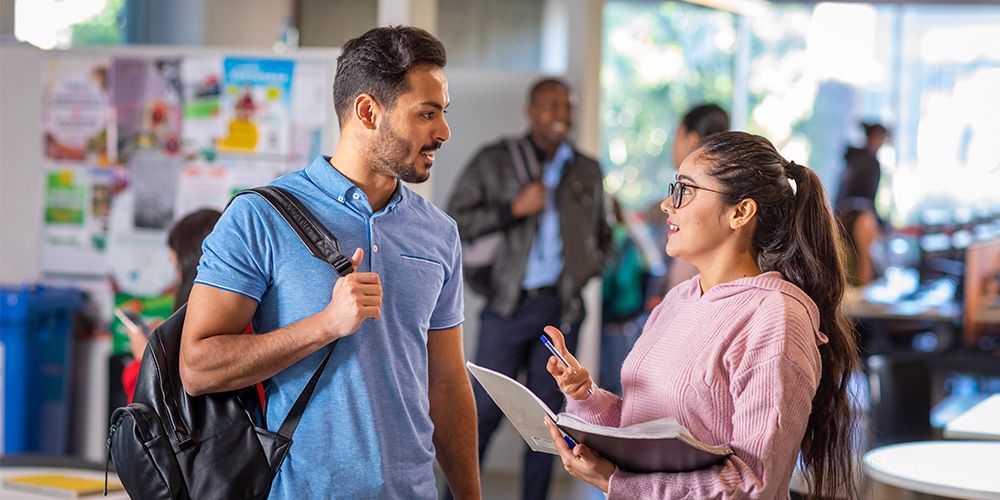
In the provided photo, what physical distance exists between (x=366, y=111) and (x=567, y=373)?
64 cm

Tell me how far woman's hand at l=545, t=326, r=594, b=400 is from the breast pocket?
0.24 meters

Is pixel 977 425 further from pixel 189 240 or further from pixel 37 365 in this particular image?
pixel 37 365

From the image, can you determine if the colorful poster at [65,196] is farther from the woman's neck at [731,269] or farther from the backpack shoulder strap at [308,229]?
the woman's neck at [731,269]

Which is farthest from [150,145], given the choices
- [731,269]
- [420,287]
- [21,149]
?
[731,269]

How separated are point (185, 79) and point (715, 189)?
3.67m

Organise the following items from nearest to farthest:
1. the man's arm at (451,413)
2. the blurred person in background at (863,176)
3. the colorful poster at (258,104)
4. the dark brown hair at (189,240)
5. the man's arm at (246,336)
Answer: the man's arm at (246,336), the man's arm at (451,413), the dark brown hair at (189,240), the colorful poster at (258,104), the blurred person in background at (863,176)

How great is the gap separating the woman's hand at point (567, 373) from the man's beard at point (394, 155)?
1.31 ft

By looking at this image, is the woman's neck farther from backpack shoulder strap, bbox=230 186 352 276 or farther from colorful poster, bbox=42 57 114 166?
colorful poster, bbox=42 57 114 166

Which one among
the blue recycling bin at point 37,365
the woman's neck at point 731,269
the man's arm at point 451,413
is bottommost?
the blue recycling bin at point 37,365

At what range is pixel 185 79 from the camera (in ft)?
17.7

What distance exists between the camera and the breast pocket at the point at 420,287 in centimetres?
236

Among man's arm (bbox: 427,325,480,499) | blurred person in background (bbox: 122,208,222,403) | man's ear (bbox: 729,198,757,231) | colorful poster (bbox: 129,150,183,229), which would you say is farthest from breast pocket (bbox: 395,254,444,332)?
colorful poster (bbox: 129,150,183,229)

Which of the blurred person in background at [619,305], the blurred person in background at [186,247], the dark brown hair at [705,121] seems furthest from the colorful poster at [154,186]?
the blurred person in background at [619,305]

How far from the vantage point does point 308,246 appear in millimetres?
2195
